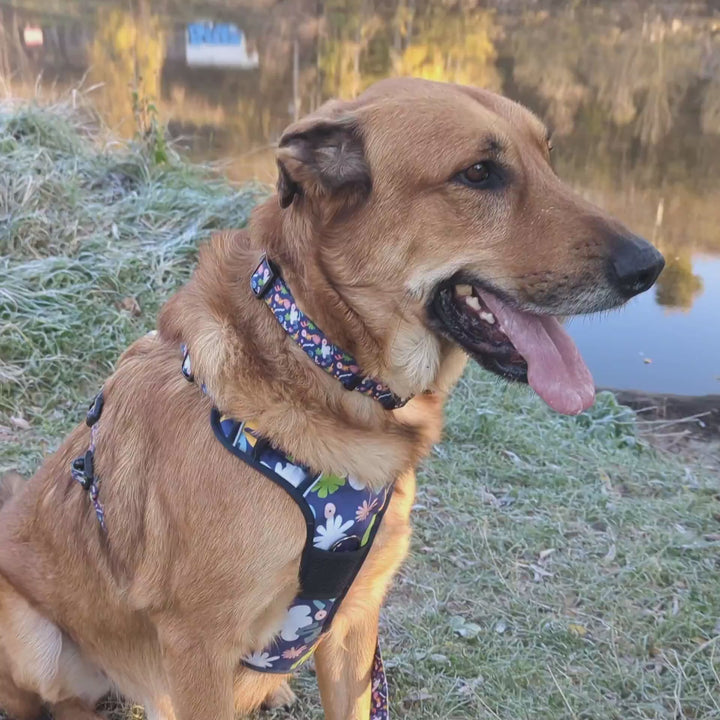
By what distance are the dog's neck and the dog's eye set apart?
1.40 ft

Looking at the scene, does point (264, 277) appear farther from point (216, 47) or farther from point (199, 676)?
A: point (216, 47)

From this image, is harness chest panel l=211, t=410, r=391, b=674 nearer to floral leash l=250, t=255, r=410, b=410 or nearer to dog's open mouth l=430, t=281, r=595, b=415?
floral leash l=250, t=255, r=410, b=410

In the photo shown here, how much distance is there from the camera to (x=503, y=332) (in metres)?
2.04

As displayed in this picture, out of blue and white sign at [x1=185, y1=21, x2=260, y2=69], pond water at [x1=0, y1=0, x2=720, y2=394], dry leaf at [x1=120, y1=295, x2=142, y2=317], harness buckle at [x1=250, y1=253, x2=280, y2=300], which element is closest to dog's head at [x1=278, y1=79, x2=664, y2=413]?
harness buckle at [x1=250, y1=253, x2=280, y2=300]

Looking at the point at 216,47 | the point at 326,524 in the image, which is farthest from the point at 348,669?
the point at 216,47

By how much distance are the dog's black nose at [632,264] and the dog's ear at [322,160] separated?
2.10ft

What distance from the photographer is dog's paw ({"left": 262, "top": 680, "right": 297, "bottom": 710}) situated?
287 centimetres

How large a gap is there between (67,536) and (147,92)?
861cm

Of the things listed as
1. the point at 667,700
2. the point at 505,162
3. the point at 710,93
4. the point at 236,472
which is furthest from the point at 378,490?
the point at 710,93

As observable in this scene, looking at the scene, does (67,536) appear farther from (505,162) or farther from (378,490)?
(505,162)

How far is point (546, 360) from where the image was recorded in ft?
6.80

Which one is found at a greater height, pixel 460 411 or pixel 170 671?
pixel 170 671

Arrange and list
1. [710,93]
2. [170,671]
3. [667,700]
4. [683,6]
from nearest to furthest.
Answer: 1. [170,671]
2. [667,700]
3. [710,93]
4. [683,6]

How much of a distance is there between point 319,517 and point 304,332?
46cm
